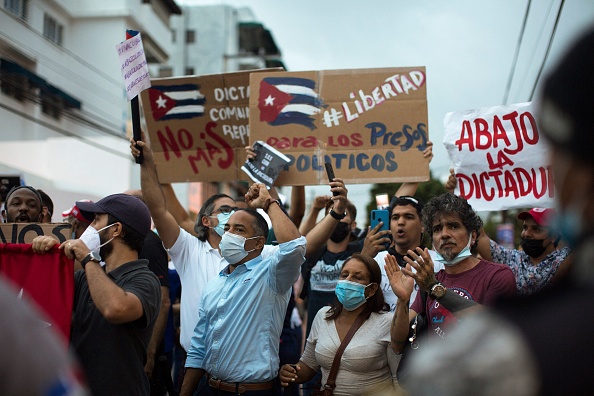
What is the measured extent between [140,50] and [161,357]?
232 cm

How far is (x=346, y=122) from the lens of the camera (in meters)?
5.74

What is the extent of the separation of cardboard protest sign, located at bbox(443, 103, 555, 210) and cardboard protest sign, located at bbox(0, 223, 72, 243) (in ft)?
10.3

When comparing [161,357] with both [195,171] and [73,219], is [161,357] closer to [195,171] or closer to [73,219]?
[73,219]

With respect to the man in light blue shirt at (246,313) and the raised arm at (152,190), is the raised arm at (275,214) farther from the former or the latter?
the raised arm at (152,190)

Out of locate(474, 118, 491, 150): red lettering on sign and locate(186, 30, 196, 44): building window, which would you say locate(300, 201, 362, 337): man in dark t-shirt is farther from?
locate(186, 30, 196, 44): building window

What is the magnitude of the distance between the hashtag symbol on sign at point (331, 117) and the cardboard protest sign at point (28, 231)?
254 cm

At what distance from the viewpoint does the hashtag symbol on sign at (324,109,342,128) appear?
18.9 feet

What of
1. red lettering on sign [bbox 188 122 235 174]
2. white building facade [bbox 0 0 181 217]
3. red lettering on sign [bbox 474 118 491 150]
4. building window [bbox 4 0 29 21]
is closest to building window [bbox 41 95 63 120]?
white building facade [bbox 0 0 181 217]

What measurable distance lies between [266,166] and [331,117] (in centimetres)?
83

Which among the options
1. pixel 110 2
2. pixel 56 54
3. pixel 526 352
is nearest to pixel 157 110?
pixel 526 352

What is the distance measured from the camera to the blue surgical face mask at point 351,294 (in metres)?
4.30

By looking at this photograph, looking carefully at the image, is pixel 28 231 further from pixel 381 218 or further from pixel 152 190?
pixel 381 218

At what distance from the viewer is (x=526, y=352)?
112cm

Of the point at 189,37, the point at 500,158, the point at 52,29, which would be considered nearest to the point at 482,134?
the point at 500,158
